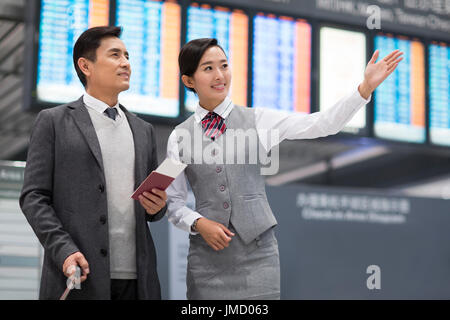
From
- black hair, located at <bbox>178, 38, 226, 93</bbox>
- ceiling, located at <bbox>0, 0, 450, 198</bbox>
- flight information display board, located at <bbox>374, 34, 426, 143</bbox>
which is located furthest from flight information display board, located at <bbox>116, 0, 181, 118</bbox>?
ceiling, located at <bbox>0, 0, 450, 198</bbox>

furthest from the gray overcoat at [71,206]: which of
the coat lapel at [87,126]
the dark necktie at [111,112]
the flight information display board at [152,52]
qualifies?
the flight information display board at [152,52]

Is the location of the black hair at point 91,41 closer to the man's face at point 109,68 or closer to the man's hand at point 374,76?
the man's face at point 109,68

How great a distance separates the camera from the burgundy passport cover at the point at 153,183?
69.7 inches

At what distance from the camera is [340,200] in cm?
460

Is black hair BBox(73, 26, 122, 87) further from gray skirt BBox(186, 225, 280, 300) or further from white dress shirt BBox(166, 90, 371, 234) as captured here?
gray skirt BBox(186, 225, 280, 300)

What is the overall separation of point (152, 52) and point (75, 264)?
3.09 meters

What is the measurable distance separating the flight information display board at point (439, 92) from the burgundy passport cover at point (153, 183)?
13.0 feet

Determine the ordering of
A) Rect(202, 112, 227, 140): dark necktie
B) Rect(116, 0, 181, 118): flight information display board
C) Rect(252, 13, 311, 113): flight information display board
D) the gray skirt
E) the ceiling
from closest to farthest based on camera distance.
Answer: the gray skirt < Rect(202, 112, 227, 140): dark necktie < Rect(116, 0, 181, 118): flight information display board < Rect(252, 13, 311, 113): flight information display board < the ceiling

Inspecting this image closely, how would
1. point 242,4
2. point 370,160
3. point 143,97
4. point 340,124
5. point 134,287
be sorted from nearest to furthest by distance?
point 134,287 → point 340,124 → point 143,97 → point 242,4 → point 370,160

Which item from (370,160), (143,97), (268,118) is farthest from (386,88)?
(370,160)

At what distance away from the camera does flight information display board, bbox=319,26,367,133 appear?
5.07 meters

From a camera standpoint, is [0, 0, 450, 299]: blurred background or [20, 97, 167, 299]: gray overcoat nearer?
[20, 97, 167, 299]: gray overcoat

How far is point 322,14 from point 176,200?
3516 millimetres
